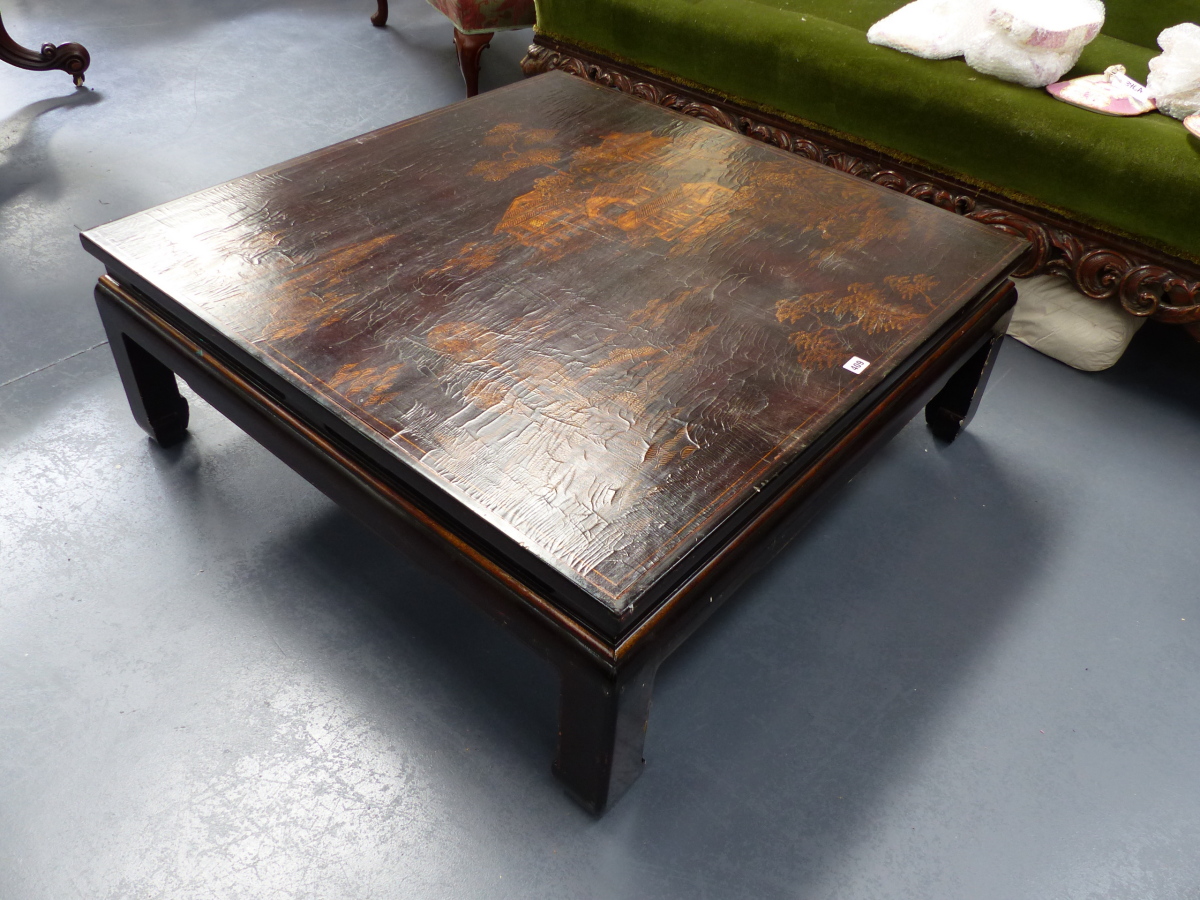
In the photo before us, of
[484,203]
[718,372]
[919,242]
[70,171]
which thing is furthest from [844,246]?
[70,171]

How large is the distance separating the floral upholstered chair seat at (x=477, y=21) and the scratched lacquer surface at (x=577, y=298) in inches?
36.3

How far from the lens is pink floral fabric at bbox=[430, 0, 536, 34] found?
2.43 m

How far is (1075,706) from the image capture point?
1258 mm

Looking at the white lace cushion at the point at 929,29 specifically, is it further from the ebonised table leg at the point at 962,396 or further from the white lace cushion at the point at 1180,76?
the ebonised table leg at the point at 962,396

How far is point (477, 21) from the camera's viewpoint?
245 cm

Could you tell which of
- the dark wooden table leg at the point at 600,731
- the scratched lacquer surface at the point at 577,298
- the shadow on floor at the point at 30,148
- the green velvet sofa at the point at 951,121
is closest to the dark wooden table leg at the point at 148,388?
the scratched lacquer surface at the point at 577,298

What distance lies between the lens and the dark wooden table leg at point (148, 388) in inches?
55.7

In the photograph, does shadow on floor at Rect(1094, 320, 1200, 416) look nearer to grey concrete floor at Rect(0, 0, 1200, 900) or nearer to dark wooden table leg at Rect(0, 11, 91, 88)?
grey concrete floor at Rect(0, 0, 1200, 900)

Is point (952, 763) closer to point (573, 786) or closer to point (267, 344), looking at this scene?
point (573, 786)

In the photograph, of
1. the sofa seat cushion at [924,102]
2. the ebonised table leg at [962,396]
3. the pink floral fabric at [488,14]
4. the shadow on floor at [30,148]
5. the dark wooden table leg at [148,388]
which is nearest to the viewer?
the dark wooden table leg at [148,388]

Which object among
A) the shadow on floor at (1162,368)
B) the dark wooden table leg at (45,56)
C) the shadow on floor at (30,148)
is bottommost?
the shadow on floor at (1162,368)

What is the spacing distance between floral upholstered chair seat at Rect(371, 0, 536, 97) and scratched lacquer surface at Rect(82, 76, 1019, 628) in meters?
0.92

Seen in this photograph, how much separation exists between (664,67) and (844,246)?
3.41 feet

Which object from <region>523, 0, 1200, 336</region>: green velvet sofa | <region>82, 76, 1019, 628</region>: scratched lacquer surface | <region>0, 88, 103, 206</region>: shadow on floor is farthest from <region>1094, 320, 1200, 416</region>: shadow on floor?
<region>0, 88, 103, 206</region>: shadow on floor
